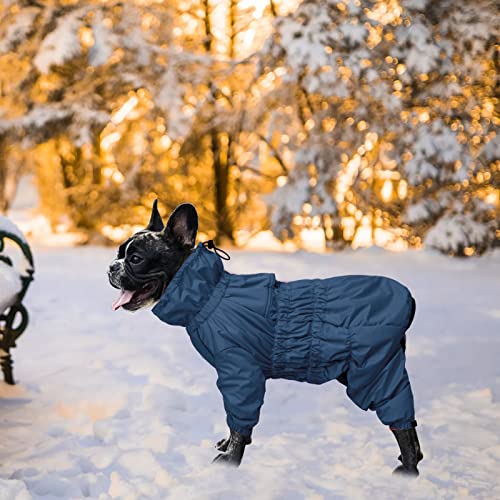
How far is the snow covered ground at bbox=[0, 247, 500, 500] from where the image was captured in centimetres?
274

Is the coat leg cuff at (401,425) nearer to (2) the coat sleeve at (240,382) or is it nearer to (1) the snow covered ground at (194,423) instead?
(1) the snow covered ground at (194,423)

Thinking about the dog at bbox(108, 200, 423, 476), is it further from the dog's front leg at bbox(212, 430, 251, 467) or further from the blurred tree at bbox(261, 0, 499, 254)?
the blurred tree at bbox(261, 0, 499, 254)

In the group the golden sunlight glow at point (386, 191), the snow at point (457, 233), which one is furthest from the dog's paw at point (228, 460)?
the golden sunlight glow at point (386, 191)

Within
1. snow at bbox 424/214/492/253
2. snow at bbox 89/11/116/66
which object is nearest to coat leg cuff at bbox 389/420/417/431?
snow at bbox 424/214/492/253

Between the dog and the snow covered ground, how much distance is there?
0.27 meters

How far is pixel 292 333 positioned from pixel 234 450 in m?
0.59

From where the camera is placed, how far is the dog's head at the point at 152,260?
2.67 meters

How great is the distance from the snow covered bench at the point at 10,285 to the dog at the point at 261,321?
47.8 inches

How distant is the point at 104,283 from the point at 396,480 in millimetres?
5162

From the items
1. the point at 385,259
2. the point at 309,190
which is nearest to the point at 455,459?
the point at 385,259

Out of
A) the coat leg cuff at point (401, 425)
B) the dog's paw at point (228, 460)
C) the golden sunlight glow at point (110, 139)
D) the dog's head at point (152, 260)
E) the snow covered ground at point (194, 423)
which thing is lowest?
the golden sunlight glow at point (110, 139)

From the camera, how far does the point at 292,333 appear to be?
273 cm

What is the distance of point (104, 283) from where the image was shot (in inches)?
290

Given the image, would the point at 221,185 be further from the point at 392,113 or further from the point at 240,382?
the point at 240,382
